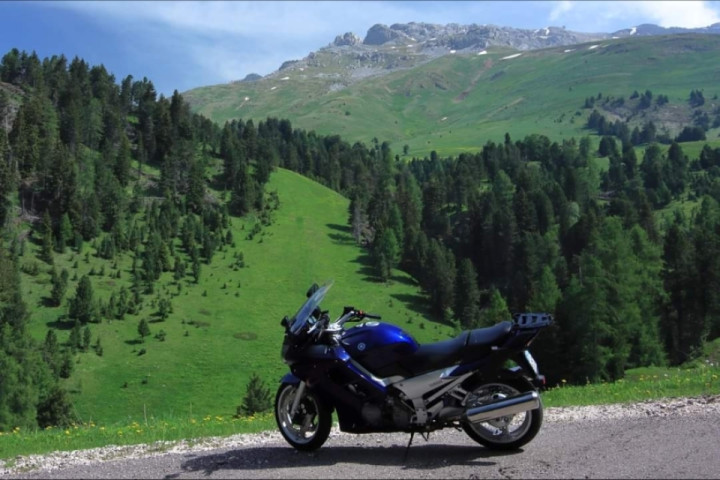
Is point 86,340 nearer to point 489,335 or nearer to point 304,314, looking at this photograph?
point 304,314

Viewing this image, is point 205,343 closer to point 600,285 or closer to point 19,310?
point 19,310

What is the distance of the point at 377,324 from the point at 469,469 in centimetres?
269

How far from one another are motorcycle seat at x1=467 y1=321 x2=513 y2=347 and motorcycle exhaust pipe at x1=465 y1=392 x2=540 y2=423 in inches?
35.7

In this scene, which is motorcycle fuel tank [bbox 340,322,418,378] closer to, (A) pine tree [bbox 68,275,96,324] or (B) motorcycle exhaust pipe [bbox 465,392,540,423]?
(B) motorcycle exhaust pipe [bbox 465,392,540,423]

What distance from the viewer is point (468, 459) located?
31.3 ft

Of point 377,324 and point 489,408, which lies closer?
point 489,408

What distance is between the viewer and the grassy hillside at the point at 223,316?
90312 millimetres

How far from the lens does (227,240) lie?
6009 inches

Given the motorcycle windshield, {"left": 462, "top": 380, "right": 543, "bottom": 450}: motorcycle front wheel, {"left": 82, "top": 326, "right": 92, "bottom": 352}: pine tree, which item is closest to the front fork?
the motorcycle windshield

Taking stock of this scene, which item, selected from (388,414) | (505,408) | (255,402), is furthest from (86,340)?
(505,408)

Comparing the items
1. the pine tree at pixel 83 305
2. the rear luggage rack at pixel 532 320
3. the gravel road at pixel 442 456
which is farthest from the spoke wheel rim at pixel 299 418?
the pine tree at pixel 83 305

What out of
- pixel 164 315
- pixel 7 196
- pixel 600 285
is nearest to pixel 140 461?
pixel 600 285

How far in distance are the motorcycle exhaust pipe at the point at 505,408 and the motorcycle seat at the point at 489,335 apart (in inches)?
35.7

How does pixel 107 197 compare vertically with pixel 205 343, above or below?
above
